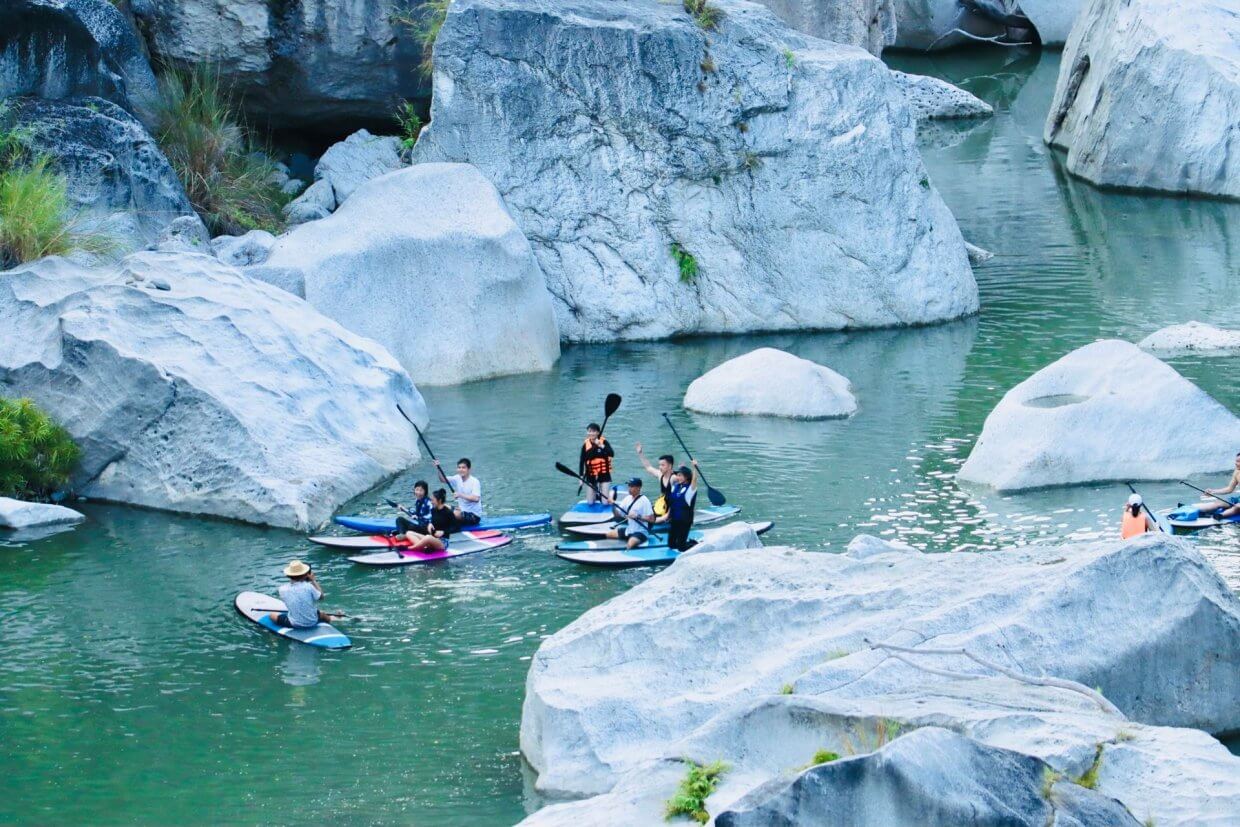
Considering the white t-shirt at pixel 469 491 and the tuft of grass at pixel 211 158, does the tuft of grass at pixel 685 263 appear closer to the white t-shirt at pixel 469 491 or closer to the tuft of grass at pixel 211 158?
the tuft of grass at pixel 211 158

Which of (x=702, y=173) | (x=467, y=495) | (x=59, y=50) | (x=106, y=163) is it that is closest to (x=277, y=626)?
(x=467, y=495)

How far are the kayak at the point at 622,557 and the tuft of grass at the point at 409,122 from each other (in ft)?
43.0

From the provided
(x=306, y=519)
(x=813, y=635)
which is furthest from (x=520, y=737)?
(x=306, y=519)

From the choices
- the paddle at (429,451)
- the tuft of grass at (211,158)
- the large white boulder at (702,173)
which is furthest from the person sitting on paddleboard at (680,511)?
the tuft of grass at (211,158)

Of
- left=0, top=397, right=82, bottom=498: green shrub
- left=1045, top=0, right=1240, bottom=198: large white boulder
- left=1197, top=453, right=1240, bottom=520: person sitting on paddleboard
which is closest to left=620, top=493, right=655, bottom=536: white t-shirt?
left=1197, top=453, right=1240, bottom=520: person sitting on paddleboard

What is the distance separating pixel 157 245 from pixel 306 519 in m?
7.28

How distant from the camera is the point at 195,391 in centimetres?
2050

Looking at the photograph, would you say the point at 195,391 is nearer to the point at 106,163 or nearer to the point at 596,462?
the point at 596,462

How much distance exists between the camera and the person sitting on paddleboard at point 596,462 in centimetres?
1998

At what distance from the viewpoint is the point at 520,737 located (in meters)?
13.2

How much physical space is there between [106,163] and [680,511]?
12.0 m

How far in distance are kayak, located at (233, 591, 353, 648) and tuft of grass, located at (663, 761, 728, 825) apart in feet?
23.5

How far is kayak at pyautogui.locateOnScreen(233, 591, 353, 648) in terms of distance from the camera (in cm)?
1581

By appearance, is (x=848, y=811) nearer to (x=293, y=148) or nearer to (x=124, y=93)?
(x=124, y=93)
